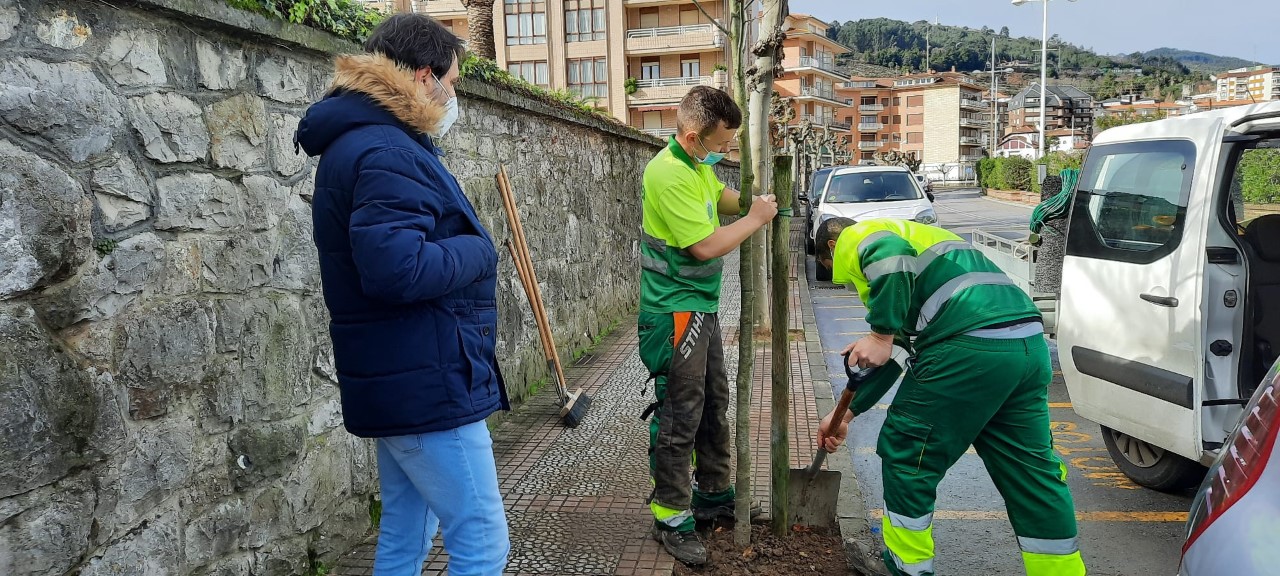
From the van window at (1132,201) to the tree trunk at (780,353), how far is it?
1.93 meters

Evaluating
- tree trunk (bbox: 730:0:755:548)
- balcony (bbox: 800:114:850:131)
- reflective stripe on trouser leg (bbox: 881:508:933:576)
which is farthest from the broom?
balcony (bbox: 800:114:850:131)

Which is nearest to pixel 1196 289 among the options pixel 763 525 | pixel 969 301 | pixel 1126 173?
pixel 1126 173

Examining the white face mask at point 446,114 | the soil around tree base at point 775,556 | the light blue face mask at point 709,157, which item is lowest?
the soil around tree base at point 775,556

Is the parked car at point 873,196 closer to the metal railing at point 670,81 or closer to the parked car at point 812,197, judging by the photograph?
the parked car at point 812,197

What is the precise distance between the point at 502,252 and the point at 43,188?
3.73m

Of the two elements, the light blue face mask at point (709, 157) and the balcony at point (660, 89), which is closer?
the light blue face mask at point (709, 157)

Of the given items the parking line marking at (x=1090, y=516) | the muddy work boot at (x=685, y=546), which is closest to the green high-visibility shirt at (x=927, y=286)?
the muddy work boot at (x=685, y=546)

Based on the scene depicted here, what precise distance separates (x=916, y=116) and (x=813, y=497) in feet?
350

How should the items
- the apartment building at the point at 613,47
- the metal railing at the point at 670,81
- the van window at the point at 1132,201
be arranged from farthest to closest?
the metal railing at the point at 670,81
the apartment building at the point at 613,47
the van window at the point at 1132,201

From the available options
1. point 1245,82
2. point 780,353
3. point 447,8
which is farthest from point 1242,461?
point 1245,82

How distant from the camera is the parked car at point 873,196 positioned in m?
14.2

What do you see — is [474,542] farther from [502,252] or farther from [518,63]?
[518,63]

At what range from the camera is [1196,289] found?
376 cm

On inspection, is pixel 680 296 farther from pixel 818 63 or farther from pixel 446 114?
pixel 818 63
